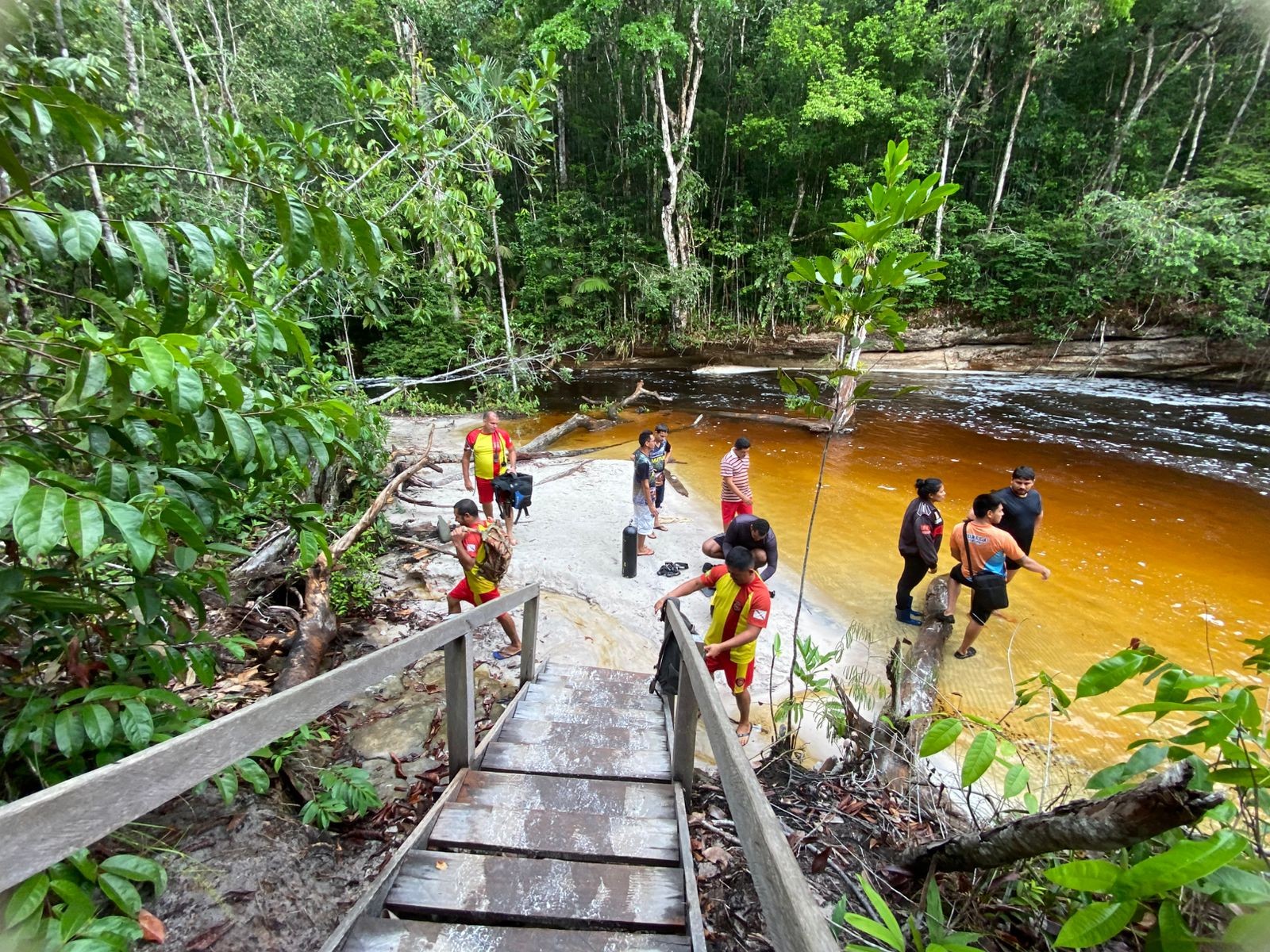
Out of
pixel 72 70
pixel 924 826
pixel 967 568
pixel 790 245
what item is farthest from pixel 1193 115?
pixel 72 70

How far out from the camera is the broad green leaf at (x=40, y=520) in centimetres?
114

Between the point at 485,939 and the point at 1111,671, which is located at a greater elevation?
Answer: the point at 1111,671

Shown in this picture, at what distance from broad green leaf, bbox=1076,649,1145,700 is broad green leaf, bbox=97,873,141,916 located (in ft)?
8.39

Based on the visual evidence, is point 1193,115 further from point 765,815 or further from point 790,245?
point 765,815

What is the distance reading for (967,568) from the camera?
15.8 feet

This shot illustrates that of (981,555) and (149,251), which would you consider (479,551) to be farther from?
(981,555)

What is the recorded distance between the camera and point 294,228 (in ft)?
4.81

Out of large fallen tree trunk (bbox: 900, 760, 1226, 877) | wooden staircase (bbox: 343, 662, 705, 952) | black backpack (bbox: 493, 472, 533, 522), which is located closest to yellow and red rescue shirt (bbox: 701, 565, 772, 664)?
wooden staircase (bbox: 343, 662, 705, 952)

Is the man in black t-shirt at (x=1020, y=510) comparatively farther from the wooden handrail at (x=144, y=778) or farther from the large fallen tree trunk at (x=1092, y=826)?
the wooden handrail at (x=144, y=778)

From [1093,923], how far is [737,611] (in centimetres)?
253

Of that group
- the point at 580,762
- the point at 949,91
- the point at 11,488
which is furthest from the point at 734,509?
the point at 949,91


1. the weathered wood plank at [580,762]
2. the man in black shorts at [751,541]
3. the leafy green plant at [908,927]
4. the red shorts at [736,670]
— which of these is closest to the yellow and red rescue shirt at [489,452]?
the man in black shorts at [751,541]

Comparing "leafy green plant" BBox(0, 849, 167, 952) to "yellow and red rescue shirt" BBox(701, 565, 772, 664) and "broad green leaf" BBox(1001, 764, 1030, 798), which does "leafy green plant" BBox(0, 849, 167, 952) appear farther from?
"yellow and red rescue shirt" BBox(701, 565, 772, 664)

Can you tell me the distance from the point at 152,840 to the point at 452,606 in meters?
2.43
